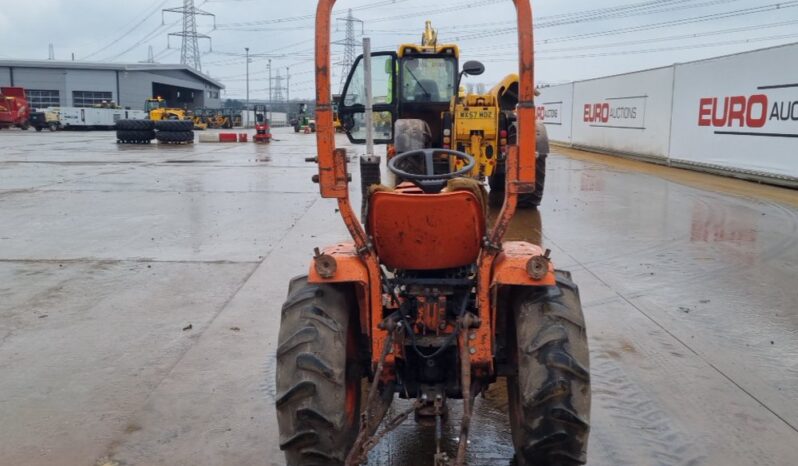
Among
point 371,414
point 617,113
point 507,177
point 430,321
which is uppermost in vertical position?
point 617,113

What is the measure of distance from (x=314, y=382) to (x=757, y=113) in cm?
1473

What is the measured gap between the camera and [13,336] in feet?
17.9

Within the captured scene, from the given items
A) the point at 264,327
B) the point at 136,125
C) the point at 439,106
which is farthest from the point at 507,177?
the point at 136,125

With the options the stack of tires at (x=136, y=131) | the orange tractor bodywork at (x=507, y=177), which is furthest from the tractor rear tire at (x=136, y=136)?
the orange tractor bodywork at (x=507, y=177)

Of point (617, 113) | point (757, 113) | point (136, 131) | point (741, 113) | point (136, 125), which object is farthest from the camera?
point (136, 131)

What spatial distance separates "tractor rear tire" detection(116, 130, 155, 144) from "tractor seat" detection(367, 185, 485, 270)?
30744 millimetres

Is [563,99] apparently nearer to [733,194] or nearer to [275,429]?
[733,194]

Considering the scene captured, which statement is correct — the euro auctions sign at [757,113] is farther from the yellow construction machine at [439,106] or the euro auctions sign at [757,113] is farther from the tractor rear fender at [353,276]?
the tractor rear fender at [353,276]

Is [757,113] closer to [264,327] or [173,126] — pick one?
[264,327]

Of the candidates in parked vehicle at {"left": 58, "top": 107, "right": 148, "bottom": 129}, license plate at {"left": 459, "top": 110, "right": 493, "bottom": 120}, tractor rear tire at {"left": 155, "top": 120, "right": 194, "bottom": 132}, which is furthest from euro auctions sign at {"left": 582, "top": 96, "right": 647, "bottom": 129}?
parked vehicle at {"left": 58, "top": 107, "right": 148, "bottom": 129}

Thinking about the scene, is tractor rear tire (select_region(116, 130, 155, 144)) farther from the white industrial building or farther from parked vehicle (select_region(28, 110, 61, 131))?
the white industrial building

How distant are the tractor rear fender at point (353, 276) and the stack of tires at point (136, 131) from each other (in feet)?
99.5

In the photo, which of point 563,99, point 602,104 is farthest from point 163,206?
point 563,99

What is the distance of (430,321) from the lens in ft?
10.6
